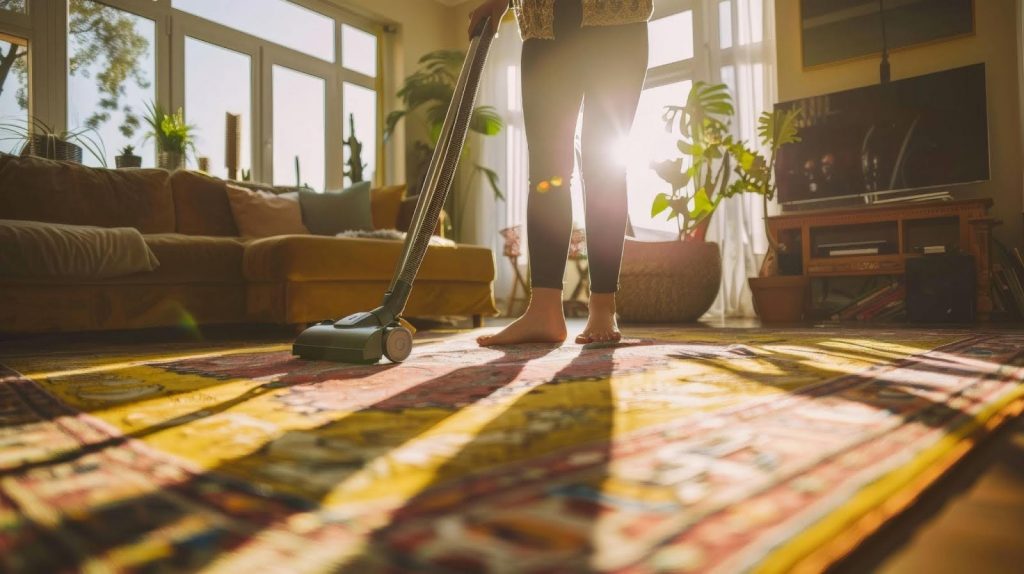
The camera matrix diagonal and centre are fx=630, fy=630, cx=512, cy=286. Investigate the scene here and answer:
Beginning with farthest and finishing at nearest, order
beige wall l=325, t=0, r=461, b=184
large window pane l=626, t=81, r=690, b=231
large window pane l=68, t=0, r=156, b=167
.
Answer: beige wall l=325, t=0, r=461, b=184, large window pane l=626, t=81, r=690, b=231, large window pane l=68, t=0, r=156, b=167

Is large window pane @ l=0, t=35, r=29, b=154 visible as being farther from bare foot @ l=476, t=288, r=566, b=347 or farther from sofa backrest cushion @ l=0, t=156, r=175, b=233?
bare foot @ l=476, t=288, r=566, b=347

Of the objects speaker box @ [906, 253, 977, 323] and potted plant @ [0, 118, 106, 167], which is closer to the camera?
speaker box @ [906, 253, 977, 323]

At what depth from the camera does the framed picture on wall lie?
3.45 m

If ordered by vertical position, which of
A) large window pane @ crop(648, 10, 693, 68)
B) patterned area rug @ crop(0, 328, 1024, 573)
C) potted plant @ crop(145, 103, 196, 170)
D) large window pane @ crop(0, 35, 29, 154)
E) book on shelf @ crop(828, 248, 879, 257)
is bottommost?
patterned area rug @ crop(0, 328, 1024, 573)

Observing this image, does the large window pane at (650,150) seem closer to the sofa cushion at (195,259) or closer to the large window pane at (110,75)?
the sofa cushion at (195,259)

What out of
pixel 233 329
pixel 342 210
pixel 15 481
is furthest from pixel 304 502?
pixel 342 210

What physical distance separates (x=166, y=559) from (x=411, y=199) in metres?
3.08

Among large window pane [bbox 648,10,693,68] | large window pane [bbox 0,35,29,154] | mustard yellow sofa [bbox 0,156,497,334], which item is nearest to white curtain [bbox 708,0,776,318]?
large window pane [bbox 648,10,693,68]

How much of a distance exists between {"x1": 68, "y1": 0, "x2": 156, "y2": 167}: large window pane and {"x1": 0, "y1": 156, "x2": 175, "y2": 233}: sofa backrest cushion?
117 cm

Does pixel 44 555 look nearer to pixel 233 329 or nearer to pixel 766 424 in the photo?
pixel 766 424

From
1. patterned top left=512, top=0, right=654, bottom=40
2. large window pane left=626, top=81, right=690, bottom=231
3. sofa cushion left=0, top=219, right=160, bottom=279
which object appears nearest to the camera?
patterned top left=512, top=0, right=654, bottom=40

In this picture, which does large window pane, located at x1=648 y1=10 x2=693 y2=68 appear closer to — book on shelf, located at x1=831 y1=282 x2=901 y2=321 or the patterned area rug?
book on shelf, located at x1=831 y1=282 x2=901 y2=321

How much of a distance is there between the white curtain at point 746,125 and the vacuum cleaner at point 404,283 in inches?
118

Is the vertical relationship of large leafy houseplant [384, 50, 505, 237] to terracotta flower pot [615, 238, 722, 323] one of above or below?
above
